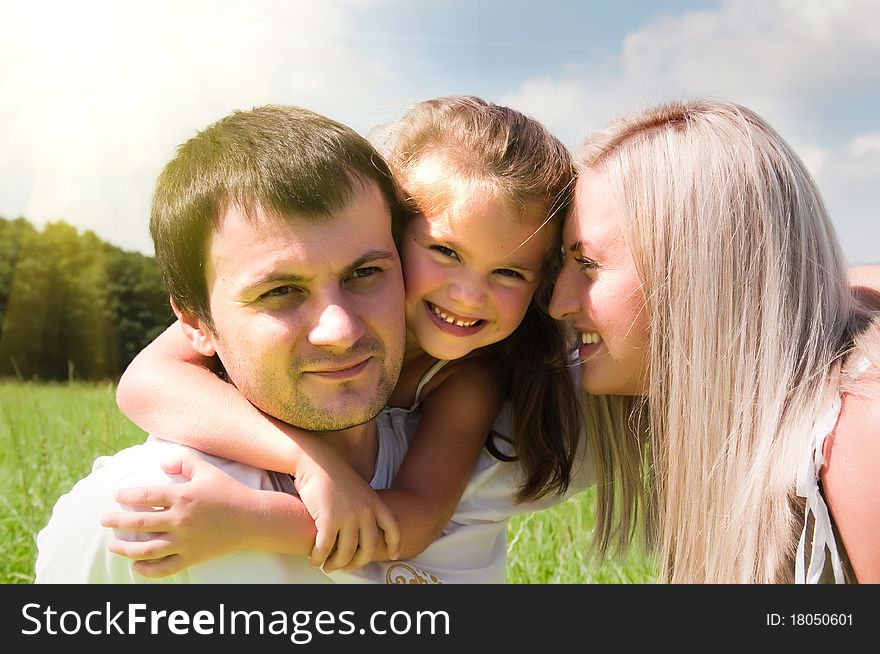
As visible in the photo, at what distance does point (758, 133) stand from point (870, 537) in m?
1.24

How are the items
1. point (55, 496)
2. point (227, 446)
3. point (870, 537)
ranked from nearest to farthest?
point (870, 537) → point (227, 446) → point (55, 496)

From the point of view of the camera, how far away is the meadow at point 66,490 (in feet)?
13.9

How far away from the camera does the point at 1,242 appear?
14.0 m

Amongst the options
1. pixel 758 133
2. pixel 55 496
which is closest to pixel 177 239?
pixel 758 133

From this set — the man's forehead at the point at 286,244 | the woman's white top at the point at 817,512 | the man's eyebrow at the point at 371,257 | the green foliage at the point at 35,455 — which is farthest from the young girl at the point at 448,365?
the green foliage at the point at 35,455

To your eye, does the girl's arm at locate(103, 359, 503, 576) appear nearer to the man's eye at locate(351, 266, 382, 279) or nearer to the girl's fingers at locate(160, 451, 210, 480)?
the girl's fingers at locate(160, 451, 210, 480)

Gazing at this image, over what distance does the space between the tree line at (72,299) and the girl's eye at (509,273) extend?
39.2ft

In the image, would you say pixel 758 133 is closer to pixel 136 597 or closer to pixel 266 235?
pixel 266 235

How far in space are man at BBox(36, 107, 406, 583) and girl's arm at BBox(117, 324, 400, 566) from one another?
47 mm

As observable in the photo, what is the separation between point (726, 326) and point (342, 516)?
1265 mm

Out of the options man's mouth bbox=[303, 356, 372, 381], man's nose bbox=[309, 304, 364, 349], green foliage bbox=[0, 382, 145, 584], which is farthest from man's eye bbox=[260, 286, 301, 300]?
green foliage bbox=[0, 382, 145, 584]

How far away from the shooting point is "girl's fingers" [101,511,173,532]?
2236mm

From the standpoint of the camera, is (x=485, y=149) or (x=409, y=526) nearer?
(x=409, y=526)

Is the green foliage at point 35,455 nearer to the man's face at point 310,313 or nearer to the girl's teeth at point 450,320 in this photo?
the man's face at point 310,313
